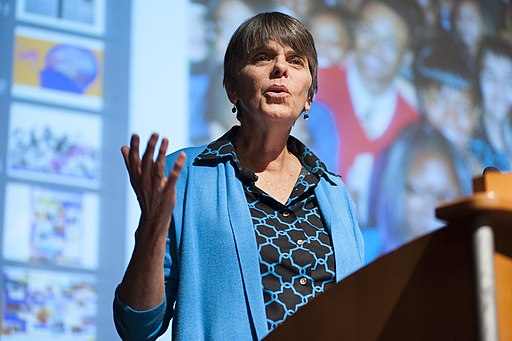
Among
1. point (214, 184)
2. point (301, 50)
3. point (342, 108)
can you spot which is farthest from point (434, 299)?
point (342, 108)

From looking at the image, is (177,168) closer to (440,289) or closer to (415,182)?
(440,289)

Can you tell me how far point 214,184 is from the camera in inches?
66.5

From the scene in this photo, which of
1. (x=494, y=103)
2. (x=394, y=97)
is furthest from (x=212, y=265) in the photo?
(x=494, y=103)

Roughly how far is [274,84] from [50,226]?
1300 millimetres

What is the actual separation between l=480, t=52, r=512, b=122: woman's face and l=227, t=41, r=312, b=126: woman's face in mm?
2295

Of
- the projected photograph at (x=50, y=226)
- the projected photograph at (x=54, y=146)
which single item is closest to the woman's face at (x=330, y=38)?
the projected photograph at (x=54, y=146)

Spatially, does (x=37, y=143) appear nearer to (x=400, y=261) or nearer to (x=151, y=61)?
(x=151, y=61)

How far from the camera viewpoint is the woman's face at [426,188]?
138 inches

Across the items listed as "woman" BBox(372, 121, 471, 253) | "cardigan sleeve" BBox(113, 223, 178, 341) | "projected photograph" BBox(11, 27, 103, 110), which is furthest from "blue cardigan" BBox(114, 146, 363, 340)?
"woman" BBox(372, 121, 471, 253)

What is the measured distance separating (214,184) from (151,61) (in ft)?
4.69

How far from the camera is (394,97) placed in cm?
366

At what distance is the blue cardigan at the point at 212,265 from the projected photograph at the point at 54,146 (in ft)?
3.92

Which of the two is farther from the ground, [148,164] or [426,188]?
[426,188]

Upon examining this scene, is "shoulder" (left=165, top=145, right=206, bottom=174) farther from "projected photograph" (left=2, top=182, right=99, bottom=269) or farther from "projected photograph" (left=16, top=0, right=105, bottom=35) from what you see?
"projected photograph" (left=16, top=0, right=105, bottom=35)
